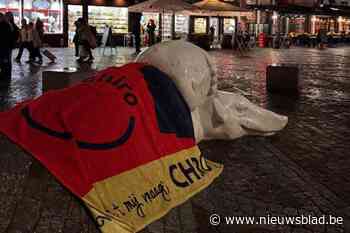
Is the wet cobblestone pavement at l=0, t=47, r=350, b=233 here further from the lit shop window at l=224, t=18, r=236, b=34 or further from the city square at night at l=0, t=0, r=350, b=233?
the lit shop window at l=224, t=18, r=236, b=34

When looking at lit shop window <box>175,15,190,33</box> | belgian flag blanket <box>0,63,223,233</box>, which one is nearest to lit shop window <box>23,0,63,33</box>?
lit shop window <box>175,15,190,33</box>

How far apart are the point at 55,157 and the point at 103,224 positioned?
3.08ft

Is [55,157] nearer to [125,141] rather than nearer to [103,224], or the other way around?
[125,141]

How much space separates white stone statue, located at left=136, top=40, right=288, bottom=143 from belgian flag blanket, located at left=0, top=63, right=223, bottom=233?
235 millimetres

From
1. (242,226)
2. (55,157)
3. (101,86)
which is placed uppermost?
(101,86)

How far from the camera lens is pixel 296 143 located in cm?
690

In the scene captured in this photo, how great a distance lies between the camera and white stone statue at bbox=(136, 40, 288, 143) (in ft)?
17.8

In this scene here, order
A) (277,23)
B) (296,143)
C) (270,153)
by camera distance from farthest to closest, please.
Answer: (277,23)
(296,143)
(270,153)

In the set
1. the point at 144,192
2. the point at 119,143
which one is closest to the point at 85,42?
the point at 119,143

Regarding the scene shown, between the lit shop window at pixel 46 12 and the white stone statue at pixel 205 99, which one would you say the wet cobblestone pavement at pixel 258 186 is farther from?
the lit shop window at pixel 46 12

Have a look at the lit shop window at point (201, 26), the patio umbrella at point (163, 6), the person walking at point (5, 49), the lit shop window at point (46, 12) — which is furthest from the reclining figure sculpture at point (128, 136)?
the lit shop window at point (201, 26)

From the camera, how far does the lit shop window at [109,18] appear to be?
33094 mm

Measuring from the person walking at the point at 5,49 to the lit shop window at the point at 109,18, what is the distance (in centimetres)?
1967

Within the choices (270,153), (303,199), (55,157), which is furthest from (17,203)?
(270,153)
